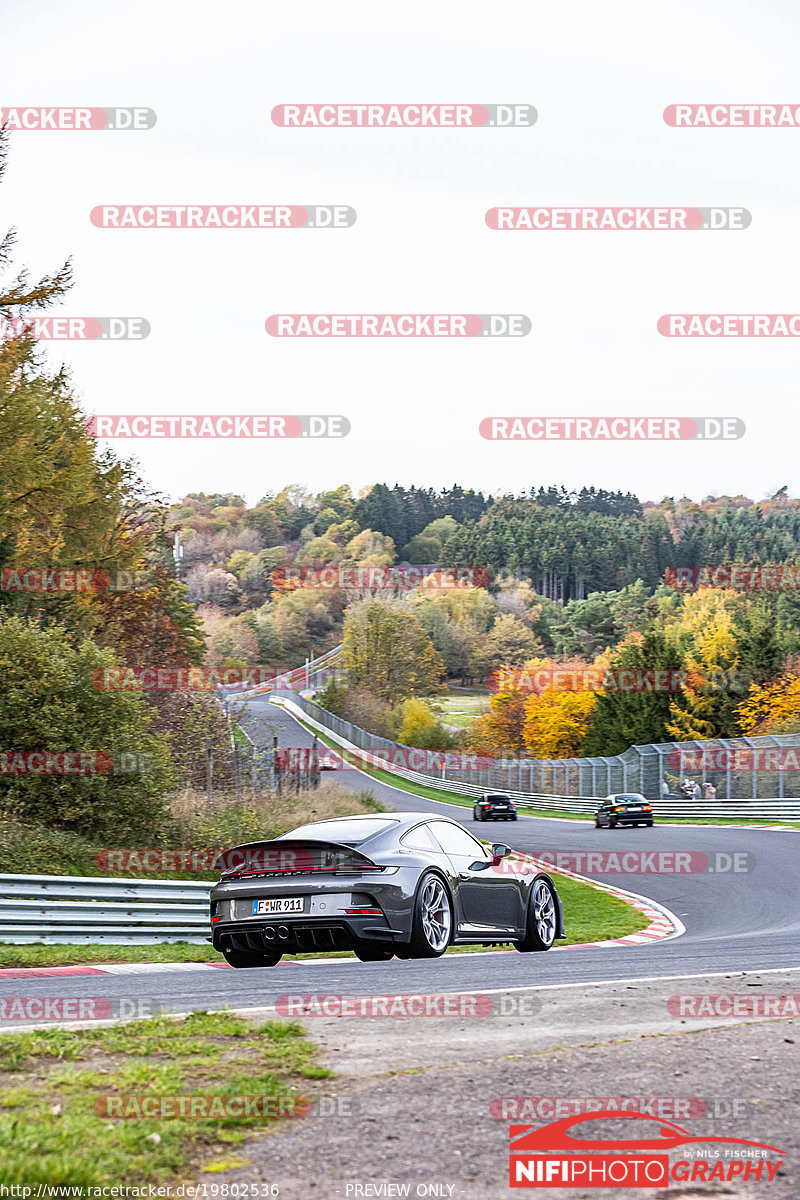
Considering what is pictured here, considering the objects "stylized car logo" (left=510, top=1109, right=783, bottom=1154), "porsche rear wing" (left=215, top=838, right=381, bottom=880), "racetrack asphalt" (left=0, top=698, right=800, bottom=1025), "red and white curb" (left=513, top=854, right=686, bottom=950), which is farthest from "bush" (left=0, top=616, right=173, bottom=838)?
"stylized car logo" (left=510, top=1109, right=783, bottom=1154)

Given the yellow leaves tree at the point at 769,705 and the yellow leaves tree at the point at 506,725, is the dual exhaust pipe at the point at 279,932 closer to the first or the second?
the yellow leaves tree at the point at 769,705

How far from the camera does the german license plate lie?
31.4 feet

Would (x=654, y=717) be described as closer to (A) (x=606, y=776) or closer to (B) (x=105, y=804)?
(A) (x=606, y=776)

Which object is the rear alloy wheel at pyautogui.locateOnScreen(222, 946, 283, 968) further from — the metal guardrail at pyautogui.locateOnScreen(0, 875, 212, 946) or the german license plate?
the metal guardrail at pyautogui.locateOnScreen(0, 875, 212, 946)

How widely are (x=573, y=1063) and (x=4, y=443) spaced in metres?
20.2

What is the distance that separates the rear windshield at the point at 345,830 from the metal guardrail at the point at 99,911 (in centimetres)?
342

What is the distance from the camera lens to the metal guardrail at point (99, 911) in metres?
12.5

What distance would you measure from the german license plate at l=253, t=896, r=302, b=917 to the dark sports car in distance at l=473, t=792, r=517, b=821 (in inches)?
1619

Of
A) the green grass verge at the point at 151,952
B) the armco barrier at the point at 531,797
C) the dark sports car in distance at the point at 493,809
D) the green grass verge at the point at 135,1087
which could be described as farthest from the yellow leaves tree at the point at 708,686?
the green grass verge at the point at 135,1087

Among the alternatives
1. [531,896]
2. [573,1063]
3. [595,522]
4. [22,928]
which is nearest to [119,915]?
[22,928]

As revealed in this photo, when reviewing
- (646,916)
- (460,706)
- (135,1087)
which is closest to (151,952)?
(135,1087)

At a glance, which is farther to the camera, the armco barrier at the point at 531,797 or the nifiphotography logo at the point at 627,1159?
the armco barrier at the point at 531,797

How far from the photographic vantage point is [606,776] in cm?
5459

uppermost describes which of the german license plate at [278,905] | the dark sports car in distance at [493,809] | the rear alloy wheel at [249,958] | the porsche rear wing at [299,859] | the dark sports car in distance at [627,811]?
the porsche rear wing at [299,859]
